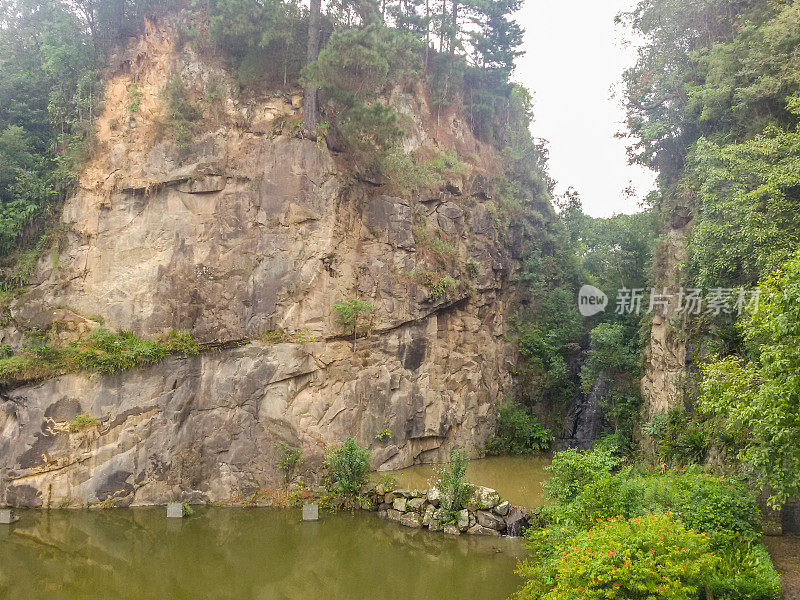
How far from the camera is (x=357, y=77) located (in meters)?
14.6

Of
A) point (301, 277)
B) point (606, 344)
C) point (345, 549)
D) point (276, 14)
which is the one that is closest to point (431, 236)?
point (301, 277)

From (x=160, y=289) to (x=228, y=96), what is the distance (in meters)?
5.90

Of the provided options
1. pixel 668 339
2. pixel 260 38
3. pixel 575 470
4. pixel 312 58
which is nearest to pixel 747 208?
pixel 668 339

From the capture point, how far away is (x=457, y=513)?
11.7m

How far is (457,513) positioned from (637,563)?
597 centimetres

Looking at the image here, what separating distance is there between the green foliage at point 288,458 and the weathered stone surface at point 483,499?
14.5 feet

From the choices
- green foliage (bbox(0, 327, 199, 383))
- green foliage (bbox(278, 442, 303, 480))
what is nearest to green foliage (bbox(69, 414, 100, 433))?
green foliage (bbox(0, 327, 199, 383))

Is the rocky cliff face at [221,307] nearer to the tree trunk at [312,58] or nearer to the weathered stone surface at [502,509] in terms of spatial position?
the tree trunk at [312,58]

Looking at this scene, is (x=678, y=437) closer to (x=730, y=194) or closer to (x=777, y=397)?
(x=730, y=194)

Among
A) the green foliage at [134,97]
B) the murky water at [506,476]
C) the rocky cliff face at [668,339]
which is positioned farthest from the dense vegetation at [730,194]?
the green foliage at [134,97]

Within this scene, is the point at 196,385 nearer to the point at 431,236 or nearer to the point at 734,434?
the point at 431,236

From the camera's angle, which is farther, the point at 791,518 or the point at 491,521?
the point at 491,521

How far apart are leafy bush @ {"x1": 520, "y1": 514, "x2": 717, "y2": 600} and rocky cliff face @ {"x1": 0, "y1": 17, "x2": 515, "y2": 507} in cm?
840

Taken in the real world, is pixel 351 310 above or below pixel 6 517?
above
